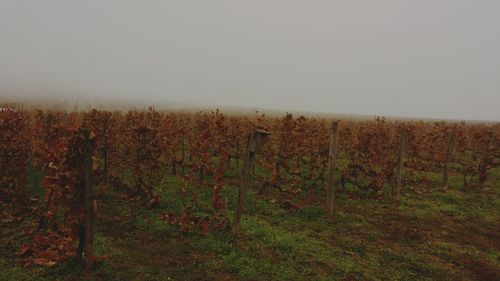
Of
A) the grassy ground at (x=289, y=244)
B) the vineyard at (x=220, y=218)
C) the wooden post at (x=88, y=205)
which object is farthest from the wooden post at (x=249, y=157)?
the wooden post at (x=88, y=205)

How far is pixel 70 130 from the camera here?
7.05 meters

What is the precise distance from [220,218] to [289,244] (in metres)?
2.71

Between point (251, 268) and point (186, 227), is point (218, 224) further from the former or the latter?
point (251, 268)

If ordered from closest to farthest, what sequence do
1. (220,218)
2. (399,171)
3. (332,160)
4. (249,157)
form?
(249,157), (220,218), (332,160), (399,171)

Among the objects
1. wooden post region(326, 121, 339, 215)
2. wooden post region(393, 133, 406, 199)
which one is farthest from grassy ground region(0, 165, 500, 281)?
wooden post region(393, 133, 406, 199)

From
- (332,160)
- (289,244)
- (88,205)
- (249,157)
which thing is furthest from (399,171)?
(88,205)

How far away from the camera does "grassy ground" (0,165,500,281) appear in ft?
25.0

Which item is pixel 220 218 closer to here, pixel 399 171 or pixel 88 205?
pixel 88 205

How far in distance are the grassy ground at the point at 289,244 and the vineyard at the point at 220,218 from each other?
0.13ft

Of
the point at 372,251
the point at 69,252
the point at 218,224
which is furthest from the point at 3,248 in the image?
the point at 372,251

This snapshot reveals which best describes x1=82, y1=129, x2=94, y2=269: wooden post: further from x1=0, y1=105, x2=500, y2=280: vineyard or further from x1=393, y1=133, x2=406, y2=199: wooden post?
x1=393, y1=133, x2=406, y2=199: wooden post

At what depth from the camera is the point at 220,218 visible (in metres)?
10.8

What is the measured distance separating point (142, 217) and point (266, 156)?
7.10 m

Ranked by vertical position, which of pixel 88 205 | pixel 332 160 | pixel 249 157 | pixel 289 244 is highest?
pixel 249 157
